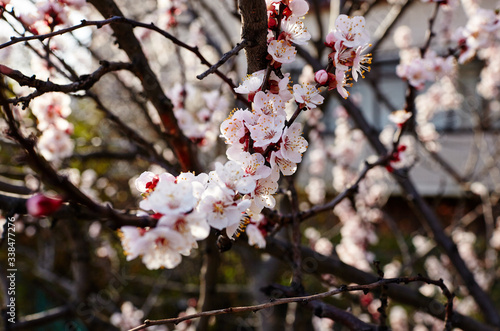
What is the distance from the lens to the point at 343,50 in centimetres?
107

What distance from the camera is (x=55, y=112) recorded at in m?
2.08

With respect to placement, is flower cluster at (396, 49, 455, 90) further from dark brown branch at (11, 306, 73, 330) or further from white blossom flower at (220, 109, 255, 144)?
dark brown branch at (11, 306, 73, 330)

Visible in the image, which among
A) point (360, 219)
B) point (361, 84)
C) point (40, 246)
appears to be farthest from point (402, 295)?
point (361, 84)

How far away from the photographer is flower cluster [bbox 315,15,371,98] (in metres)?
1.05

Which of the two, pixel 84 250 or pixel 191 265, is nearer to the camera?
pixel 84 250

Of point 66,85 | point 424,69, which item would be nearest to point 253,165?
point 66,85

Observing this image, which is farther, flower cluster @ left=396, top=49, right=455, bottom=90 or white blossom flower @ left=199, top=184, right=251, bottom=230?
flower cluster @ left=396, top=49, right=455, bottom=90

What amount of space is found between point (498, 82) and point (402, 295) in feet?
11.1

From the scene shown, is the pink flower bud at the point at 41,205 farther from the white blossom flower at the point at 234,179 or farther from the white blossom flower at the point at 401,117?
the white blossom flower at the point at 401,117

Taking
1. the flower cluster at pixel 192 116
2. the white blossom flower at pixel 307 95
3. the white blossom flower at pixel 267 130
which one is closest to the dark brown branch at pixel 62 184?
the white blossom flower at pixel 267 130

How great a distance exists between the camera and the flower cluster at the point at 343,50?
105 centimetres

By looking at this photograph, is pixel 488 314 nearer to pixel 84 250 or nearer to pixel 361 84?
pixel 84 250

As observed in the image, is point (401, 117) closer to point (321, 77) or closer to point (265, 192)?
point (321, 77)

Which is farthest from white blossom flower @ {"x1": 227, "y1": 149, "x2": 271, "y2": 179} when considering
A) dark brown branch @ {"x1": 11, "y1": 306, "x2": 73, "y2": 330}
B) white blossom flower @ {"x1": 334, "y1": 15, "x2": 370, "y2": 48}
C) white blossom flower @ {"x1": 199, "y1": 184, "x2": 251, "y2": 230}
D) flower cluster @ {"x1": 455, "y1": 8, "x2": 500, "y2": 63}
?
dark brown branch @ {"x1": 11, "y1": 306, "x2": 73, "y2": 330}
